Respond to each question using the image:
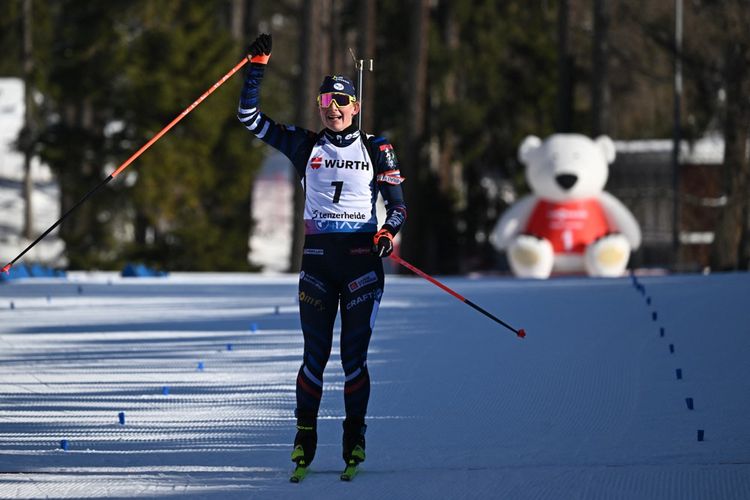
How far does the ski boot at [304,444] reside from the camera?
6582mm

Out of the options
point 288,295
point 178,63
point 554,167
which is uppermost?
point 178,63

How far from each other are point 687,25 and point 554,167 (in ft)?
44.4

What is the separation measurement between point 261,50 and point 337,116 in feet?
1.57

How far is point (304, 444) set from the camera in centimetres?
669

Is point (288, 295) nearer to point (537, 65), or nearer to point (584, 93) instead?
point (537, 65)

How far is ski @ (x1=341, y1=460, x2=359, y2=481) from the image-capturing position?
6.47 metres

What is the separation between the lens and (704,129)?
3319 centimetres

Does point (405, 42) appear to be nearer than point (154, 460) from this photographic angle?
No

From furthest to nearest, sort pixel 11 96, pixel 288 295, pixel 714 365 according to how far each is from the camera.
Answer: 1. pixel 11 96
2. pixel 288 295
3. pixel 714 365

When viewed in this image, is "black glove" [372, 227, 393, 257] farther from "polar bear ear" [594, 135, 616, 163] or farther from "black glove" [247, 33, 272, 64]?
"polar bear ear" [594, 135, 616, 163]

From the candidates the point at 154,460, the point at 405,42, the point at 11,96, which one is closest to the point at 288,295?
the point at 154,460

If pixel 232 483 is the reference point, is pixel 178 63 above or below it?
above

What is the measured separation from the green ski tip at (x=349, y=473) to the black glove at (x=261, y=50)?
6.41 feet

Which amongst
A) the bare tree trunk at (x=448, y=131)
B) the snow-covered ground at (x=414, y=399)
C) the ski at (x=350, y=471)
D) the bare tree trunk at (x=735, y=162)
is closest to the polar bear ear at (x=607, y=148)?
the bare tree trunk at (x=735, y=162)
